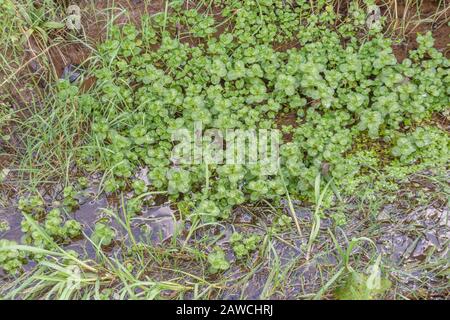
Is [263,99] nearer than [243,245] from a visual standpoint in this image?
No

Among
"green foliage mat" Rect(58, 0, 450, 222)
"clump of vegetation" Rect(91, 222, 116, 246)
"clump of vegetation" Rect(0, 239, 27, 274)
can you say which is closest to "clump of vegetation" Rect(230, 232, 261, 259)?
"green foliage mat" Rect(58, 0, 450, 222)

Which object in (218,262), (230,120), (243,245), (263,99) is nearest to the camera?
(218,262)

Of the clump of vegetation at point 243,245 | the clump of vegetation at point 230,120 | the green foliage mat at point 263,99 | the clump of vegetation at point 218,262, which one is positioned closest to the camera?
the clump of vegetation at point 218,262

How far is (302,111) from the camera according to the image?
3896mm

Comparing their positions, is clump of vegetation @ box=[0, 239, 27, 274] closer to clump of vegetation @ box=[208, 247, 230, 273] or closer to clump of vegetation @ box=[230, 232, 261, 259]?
clump of vegetation @ box=[208, 247, 230, 273]

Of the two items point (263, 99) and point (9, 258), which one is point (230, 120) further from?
point (9, 258)

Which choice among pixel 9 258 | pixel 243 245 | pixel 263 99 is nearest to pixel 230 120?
pixel 263 99

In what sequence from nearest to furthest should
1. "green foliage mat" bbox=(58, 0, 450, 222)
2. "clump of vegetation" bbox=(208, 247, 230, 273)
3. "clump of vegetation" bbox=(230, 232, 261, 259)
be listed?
1. "clump of vegetation" bbox=(208, 247, 230, 273)
2. "clump of vegetation" bbox=(230, 232, 261, 259)
3. "green foliage mat" bbox=(58, 0, 450, 222)

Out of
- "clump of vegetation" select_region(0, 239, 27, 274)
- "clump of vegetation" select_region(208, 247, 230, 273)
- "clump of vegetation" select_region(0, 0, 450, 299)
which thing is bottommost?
"clump of vegetation" select_region(208, 247, 230, 273)

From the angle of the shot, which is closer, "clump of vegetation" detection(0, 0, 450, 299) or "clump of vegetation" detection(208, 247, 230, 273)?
"clump of vegetation" detection(208, 247, 230, 273)

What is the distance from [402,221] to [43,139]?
2705 mm

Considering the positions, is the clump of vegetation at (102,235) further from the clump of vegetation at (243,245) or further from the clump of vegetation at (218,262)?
the clump of vegetation at (243,245)

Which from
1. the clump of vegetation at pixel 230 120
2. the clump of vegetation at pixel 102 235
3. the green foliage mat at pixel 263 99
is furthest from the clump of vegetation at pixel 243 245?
the clump of vegetation at pixel 102 235

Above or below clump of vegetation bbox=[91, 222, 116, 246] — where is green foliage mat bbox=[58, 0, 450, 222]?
above
